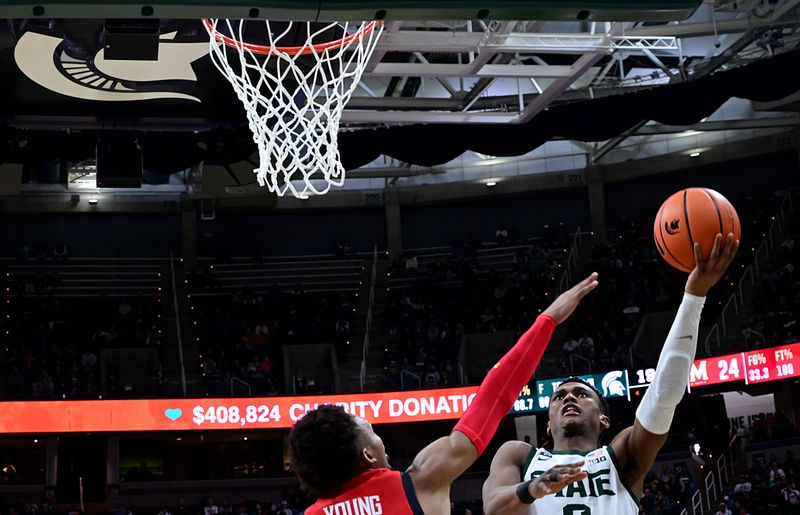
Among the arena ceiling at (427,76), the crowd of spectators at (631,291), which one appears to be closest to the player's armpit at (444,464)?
the arena ceiling at (427,76)

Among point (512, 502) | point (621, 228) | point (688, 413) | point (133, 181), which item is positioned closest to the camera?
point (512, 502)

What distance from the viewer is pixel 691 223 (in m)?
3.92

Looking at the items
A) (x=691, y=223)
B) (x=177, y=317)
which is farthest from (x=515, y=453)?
(x=177, y=317)

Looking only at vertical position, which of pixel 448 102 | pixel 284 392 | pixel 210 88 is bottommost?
pixel 284 392

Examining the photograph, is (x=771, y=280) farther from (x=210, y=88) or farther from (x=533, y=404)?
(x=210, y=88)

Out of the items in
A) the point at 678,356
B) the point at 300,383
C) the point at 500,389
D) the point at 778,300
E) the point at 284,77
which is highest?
the point at 284,77

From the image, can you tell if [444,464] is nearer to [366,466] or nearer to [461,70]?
[366,466]

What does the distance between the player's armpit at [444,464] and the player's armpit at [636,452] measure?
1.20m

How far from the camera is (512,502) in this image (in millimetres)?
3639

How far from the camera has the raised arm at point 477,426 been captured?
9.61 feet

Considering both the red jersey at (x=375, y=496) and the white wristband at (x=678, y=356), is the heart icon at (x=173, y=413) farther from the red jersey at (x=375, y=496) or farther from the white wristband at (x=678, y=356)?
the red jersey at (x=375, y=496)

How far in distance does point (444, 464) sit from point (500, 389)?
312mm

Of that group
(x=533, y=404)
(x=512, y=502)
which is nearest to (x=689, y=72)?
(x=533, y=404)

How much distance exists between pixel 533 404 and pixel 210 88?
10397mm
